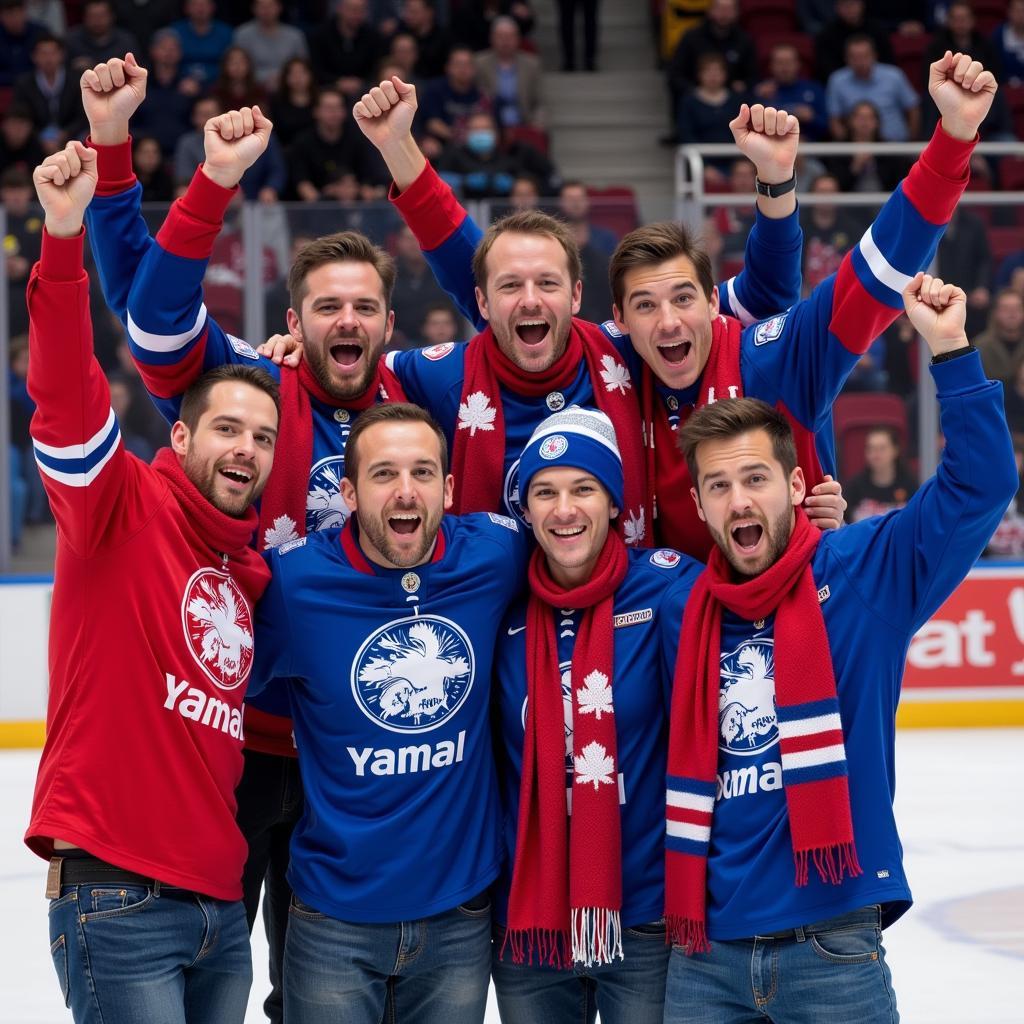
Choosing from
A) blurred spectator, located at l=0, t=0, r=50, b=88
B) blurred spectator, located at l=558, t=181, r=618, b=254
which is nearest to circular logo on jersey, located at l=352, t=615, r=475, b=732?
blurred spectator, located at l=558, t=181, r=618, b=254

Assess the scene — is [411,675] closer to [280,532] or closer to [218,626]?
[218,626]

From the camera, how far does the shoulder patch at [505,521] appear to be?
10.8 ft

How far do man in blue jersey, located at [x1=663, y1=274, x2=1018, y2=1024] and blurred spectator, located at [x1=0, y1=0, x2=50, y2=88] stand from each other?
30.7ft

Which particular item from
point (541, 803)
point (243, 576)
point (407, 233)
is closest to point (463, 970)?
point (541, 803)

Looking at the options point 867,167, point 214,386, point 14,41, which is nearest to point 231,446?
point 214,386

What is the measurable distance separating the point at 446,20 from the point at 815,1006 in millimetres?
9945

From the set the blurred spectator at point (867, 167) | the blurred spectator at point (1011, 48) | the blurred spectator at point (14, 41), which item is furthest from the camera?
the blurred spectator at point (1011, 48)

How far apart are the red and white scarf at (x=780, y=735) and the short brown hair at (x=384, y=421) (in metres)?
0.60

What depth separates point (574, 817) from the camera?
9.88 ft

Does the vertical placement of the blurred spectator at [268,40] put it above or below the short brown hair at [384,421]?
above

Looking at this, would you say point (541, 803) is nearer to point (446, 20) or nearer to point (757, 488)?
point (757, 488)

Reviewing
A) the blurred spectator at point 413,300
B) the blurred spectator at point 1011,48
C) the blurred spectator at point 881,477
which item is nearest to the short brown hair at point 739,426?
the blurred spectator at point 413,300

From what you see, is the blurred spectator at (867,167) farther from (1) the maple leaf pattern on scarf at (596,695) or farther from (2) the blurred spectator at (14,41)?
(1) the maple leaf pattern on scarf at (596,695)

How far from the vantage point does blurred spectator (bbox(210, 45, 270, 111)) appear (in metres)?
10.3
